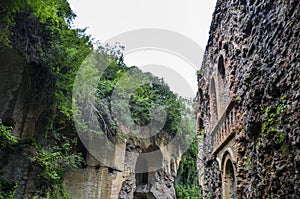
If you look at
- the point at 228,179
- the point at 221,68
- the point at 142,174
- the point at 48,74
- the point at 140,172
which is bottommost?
the point at 228,179

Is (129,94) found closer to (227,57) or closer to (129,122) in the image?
(129,122)

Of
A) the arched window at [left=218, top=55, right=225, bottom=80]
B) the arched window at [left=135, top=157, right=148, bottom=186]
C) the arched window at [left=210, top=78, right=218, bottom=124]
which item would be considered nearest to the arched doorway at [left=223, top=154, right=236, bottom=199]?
the arched window at [left=210, top=78, right=218, bottom=124]

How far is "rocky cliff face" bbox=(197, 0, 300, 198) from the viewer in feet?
10.5

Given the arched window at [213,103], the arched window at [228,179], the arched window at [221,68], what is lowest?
the arched window at [228,179]

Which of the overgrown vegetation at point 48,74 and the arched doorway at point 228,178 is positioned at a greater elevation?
the overgrown vegetation at point 48,74

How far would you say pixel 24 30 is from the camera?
8352 mm

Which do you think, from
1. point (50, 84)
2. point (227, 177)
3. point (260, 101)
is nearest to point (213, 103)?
point (227, 177)

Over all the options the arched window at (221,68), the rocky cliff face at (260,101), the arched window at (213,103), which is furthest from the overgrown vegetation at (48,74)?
the rocky cliff face at (260,101)

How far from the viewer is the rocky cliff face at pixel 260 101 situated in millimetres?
3207

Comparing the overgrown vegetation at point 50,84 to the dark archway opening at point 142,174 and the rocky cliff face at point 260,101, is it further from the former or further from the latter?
the dark archway opening at point 142,174

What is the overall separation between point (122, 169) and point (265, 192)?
8783 mm

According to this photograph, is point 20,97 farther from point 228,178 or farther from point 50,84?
point 228,178

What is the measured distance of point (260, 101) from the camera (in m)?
4.13

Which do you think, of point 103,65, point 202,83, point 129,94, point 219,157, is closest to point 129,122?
point 129,94
